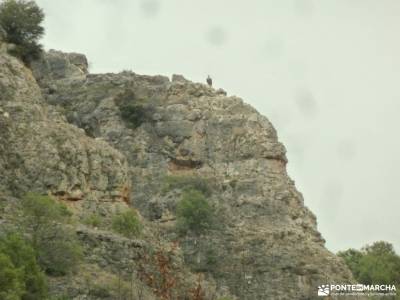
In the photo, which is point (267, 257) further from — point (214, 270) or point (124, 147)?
point (124, 147)

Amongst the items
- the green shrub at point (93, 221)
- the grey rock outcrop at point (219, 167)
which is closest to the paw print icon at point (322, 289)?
the grey rock outcrop at point (219, 167)

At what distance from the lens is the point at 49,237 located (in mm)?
34750

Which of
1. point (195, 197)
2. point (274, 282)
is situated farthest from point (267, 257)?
point (195, 197)

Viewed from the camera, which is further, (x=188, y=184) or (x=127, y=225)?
(x=188, y=184)

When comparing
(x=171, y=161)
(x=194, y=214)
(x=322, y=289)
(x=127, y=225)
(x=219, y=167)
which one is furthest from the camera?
(x=171, y=161)

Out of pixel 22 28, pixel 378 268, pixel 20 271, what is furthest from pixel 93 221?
pixel 378 268

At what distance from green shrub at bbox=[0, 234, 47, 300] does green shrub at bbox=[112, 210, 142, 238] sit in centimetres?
1203

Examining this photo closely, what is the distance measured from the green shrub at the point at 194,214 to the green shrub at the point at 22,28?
1460cm

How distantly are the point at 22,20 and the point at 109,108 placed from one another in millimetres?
9592

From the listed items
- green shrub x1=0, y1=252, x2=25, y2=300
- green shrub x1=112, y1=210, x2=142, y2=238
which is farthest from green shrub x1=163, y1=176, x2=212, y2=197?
green shrub x1=0, y1=252, x2=25, y2=300

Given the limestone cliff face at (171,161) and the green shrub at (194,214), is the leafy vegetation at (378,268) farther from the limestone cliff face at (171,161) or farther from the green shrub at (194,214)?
the green shrub at (194,214)

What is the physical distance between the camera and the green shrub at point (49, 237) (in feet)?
110

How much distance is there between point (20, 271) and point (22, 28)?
3308cm

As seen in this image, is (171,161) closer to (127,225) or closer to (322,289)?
(322,289)
